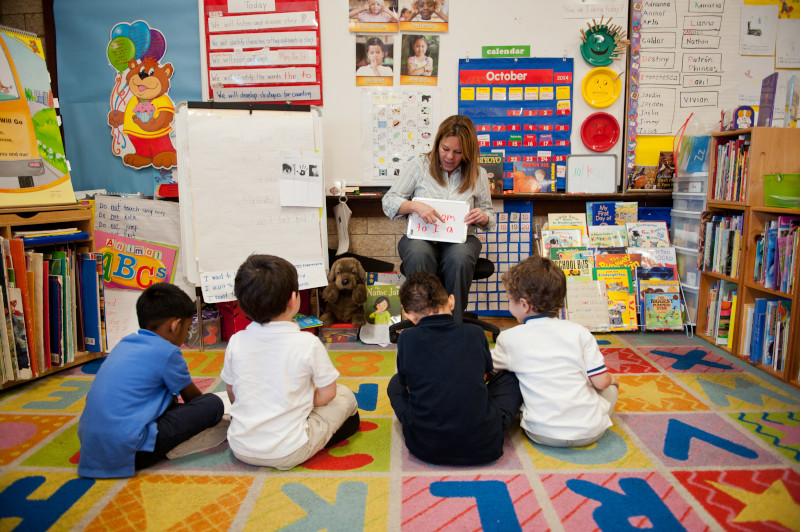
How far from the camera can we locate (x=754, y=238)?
2527mm

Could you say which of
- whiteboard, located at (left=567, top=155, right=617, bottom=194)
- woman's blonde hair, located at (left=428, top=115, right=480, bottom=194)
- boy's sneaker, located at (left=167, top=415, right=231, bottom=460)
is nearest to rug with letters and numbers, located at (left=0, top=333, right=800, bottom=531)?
boy's sneaker, located at (left=167, top=415, right=231, bottom=460)

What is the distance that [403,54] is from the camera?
3.18m

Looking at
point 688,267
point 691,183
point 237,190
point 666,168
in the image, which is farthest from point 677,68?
point 237,190

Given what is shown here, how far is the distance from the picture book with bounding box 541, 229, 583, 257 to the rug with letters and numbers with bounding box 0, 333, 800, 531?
1263 millimetres

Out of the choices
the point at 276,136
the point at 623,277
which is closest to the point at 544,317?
the point at 623,277

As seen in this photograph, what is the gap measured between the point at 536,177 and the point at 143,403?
2.57 meters

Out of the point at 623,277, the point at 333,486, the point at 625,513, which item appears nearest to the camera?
the point at 625,513

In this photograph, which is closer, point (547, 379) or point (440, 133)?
point (547, 379)

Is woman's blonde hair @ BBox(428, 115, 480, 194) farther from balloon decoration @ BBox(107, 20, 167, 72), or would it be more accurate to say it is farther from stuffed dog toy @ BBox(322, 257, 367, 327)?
balloon decoration @ BBox(107, 20, 167, 72)

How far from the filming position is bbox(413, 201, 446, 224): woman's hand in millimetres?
2572

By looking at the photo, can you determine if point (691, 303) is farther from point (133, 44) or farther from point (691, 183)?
point (133, 44)

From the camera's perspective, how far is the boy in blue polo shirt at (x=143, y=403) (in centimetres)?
150

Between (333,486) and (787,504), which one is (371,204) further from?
(787,504)

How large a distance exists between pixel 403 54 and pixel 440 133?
0.83m
